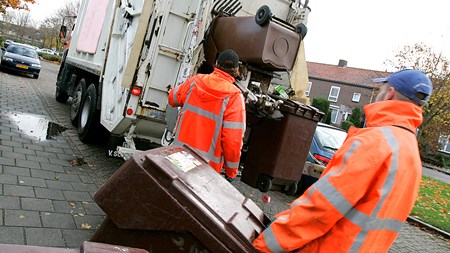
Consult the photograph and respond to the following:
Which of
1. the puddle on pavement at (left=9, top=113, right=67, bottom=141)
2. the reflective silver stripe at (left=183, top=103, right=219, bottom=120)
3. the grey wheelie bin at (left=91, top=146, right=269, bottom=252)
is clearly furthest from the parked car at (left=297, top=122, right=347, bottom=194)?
the grey wheelie bin at (left=91, top=146, right=269, bottom=252)

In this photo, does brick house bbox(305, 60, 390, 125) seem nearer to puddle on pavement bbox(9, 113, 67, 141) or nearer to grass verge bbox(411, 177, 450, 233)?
grass verge bbox(411, 177, 450, 233)

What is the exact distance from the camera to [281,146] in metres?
4.20

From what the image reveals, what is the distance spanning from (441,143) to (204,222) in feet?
96.6

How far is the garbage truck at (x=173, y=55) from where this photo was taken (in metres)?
3.98

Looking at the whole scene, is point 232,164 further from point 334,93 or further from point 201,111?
point 334,93

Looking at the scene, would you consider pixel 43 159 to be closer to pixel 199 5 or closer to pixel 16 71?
pixel 199 5

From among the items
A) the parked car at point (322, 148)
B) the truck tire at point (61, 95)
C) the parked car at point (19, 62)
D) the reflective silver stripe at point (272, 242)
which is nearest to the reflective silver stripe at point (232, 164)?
the reflective silver stripe at point (272, 242)

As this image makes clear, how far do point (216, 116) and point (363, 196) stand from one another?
1784mm

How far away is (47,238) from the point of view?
2980mm

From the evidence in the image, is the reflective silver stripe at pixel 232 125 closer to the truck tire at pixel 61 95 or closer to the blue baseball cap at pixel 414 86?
the blue baseball cap at pixel 414 86

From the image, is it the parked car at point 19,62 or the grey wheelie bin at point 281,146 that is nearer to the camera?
the grey wheelie bin at point 281,146

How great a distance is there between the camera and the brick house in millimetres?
35156

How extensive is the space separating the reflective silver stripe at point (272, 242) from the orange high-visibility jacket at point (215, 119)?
155 cm

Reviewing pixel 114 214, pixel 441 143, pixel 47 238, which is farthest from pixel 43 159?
pixel 441 143
